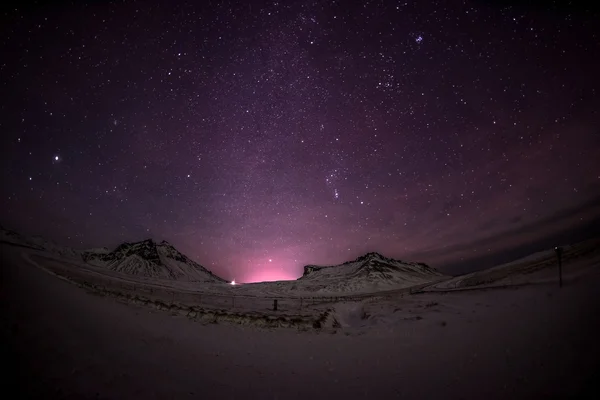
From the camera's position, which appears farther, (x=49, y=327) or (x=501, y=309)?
(x=501, y=309)

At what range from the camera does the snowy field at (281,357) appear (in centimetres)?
595

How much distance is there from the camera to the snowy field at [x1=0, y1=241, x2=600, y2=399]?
234 inches

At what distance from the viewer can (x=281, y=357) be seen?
10.3 metres

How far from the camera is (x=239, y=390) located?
7000 mm

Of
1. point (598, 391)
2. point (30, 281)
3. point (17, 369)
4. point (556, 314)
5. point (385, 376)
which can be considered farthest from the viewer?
point (556, 314)

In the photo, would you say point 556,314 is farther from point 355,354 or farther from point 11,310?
point 11,310

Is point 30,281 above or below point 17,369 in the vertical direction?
above

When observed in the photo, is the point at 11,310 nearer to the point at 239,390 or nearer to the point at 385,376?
the point at 239,390

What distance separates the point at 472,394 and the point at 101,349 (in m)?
10.4

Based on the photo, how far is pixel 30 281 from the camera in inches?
358

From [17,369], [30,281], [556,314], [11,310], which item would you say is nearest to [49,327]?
[11,310]

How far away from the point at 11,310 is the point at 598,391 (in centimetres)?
1407

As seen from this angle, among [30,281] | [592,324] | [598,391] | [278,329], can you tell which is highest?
[30,281]

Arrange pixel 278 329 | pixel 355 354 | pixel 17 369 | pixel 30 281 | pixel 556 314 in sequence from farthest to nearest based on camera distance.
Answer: pixel 278 329, pixel 556 314, pixel 355 354, pixel 30 281, pixel 17 369
